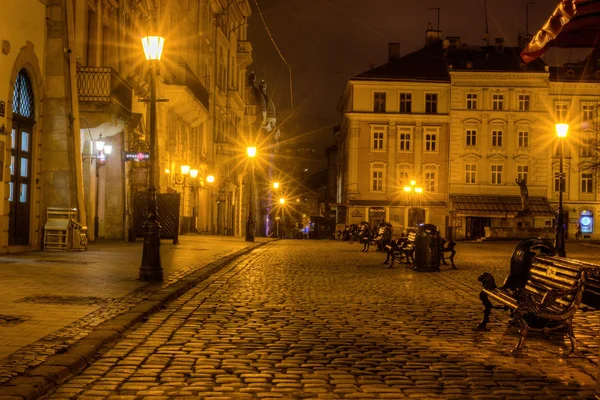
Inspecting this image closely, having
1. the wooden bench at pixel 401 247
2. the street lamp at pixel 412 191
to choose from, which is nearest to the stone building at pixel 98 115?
the wooden bench at pixel 401 247

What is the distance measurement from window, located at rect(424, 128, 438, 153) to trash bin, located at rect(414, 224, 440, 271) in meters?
49.6

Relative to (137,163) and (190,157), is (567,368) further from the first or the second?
(190,157)

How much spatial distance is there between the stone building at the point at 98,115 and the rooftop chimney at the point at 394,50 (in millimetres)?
29114

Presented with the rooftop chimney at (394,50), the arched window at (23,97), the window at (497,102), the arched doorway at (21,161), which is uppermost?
the rooftop chimney at (394,50)

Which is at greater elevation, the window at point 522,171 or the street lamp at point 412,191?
the window at point 522,171

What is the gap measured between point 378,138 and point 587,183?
18.2 metres

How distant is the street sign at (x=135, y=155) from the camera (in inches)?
1100

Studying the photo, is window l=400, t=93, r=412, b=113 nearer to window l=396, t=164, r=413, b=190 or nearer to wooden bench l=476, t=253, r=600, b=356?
window l=396, t=164, r=413, b=190

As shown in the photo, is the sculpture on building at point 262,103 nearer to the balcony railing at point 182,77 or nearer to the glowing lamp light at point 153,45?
the balcony railing at point 182,77

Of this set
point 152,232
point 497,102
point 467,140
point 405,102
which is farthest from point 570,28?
point 497,102

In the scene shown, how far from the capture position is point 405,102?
68.4 m

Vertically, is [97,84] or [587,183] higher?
[97,84]

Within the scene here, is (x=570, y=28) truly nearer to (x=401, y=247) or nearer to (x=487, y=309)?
(x=487, y=309)

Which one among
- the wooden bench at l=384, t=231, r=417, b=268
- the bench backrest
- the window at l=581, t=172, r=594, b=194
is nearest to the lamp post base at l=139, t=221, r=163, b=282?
the bench backrest
